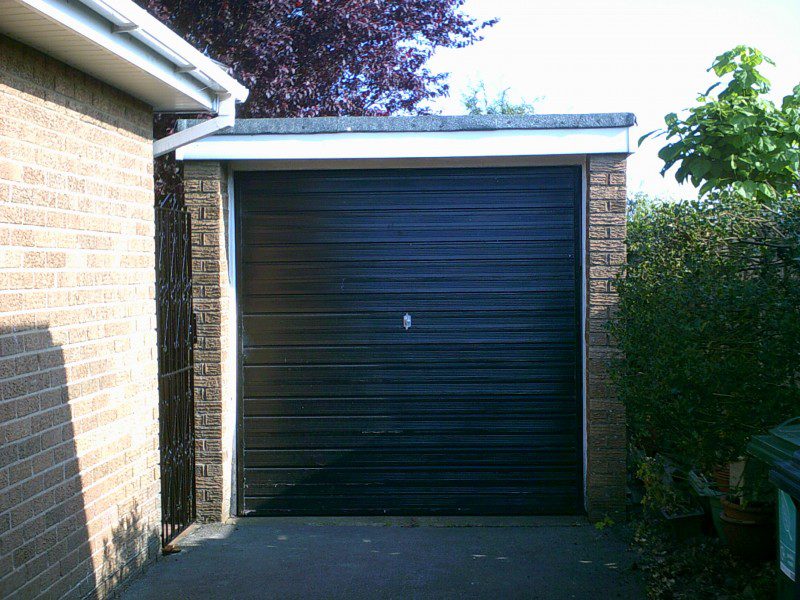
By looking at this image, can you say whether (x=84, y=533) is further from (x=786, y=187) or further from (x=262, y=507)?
(x=786, y=187)

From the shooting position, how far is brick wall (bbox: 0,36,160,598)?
4234mm

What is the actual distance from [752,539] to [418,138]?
3.51 metres

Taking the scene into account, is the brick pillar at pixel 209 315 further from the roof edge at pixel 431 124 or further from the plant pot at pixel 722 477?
the plant pot at pixel 722 477

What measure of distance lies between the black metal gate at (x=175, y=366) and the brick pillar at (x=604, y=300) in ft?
9.80

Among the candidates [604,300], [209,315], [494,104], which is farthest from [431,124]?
[494,104]

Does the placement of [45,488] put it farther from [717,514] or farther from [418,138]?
[717,514]

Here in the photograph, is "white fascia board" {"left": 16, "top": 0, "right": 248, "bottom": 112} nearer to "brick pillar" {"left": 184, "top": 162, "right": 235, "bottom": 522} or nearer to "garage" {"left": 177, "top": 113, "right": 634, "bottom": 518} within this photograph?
"brick pillar" {"left": 184, "top": 162, "right": 235, "bottom": 522}

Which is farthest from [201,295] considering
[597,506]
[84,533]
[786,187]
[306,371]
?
[786,187]

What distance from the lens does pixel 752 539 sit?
5.45 metres

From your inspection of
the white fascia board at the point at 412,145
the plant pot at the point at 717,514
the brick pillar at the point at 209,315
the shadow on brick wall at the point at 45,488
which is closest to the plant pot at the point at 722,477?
the plant pot at the point at 717,514

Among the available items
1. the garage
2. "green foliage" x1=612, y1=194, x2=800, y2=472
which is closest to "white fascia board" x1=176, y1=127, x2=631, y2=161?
the garage

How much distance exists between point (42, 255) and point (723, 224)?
4.18 m

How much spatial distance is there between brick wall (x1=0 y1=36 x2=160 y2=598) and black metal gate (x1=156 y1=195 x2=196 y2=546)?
0.98ft

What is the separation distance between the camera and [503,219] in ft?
23.3
